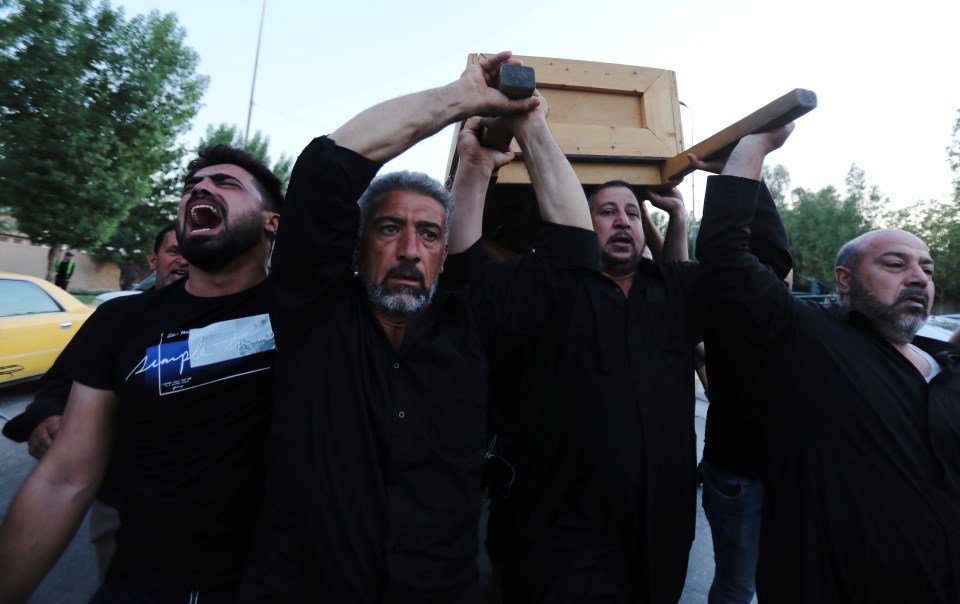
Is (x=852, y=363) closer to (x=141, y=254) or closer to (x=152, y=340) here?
(x=152, y=340)

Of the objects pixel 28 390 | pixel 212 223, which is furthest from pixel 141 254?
pixel 212 223

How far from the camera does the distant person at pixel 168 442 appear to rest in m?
1.42

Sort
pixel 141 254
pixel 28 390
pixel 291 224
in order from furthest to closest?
pixel 141 254 → pixel 28 390 → pixel 291 224

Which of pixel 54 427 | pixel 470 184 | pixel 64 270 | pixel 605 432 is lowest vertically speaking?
pixel 605 432

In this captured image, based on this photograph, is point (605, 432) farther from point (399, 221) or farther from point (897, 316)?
point (897, 316)

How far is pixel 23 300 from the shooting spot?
5.64 meters

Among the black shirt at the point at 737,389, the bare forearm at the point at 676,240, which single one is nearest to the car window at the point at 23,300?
the bare forearm at the point at 676,240

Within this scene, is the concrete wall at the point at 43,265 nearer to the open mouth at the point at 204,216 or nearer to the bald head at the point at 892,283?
the open mouth at the point at 204,216

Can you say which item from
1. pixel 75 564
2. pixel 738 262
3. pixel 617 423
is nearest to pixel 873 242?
pixel 738 262

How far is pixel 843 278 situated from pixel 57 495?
3015 mm

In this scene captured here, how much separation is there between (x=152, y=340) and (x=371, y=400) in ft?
2.51

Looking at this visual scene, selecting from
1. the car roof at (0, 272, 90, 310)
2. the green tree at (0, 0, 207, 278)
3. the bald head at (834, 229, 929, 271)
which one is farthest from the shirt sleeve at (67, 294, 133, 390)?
the green tree at (0, 0, 207, 278)

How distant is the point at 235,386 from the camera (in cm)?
151

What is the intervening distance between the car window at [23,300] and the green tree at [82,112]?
346 inches
